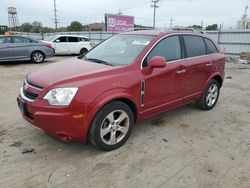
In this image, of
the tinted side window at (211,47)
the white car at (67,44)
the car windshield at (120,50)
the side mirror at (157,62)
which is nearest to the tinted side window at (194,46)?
the tinted side window at (211,47)

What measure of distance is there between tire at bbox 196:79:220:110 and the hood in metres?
2.41

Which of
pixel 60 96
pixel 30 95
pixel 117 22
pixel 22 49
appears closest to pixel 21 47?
pixel 22 49

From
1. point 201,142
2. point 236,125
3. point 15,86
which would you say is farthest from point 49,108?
point 15,86

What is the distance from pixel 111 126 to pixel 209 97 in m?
2.76

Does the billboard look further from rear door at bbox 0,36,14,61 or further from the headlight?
the headlight

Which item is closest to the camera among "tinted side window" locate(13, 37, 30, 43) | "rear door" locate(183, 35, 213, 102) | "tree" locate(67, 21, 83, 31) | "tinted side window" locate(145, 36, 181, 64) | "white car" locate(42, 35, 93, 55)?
"tinted side window" locate(145, 36, 181, 64)

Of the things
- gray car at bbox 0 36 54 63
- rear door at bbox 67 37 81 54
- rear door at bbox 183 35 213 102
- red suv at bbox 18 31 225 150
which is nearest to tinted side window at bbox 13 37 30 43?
gray car at bbox 0 36 54 63

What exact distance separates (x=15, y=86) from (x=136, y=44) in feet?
15.5

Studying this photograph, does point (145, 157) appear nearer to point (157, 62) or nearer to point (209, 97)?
point (157, 62)

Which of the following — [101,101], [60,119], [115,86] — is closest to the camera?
[60,119]

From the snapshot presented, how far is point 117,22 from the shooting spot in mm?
26859

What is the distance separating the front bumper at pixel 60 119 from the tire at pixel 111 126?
177 millimetres

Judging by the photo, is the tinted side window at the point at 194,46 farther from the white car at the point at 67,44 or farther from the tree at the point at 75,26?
the tree at the point at 75,26

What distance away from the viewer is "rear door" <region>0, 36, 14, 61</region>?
35.7 ft
